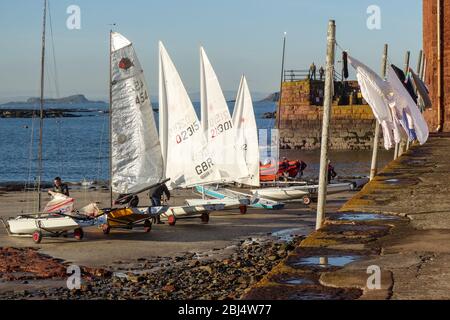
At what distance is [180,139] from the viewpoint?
2762 cm

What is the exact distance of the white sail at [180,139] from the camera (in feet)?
90.5

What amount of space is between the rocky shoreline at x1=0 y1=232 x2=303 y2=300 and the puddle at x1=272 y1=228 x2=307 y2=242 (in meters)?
1.31

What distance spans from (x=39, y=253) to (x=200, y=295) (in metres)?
7.27

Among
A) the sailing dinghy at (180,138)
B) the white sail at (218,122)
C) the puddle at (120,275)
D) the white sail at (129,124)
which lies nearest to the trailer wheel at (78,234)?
the white sail at (129,124)

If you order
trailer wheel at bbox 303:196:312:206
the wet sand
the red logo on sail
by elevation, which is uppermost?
the red logo on sail

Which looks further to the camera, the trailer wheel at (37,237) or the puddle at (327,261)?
the trailer wheel at (37,237)

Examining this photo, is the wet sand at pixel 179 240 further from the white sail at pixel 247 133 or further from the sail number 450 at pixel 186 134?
the sail number 450 at pixel 186 134

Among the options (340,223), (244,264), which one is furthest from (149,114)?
(340,223)

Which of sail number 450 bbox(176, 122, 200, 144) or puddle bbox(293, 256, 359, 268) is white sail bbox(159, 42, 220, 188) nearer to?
sail number 450 bbox(176, 122, 200, 144)

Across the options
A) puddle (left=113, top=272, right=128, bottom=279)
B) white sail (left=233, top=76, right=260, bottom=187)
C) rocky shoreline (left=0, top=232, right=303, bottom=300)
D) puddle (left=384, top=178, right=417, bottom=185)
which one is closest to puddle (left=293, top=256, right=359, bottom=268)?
rocky shoreline (left=0, top=232, right=303, bottom=300)

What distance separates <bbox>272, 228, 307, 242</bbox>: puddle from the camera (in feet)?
74.6

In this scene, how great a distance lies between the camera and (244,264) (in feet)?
59.4

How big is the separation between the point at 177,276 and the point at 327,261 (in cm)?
847

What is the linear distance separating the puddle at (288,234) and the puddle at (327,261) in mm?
13326
